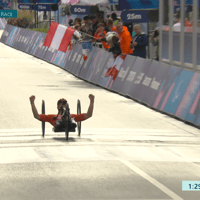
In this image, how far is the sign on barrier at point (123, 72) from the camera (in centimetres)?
1919

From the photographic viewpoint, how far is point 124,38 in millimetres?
19625

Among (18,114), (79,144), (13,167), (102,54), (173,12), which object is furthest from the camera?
(102,54)

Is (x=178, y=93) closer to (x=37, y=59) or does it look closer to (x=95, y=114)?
(x=95, y=114)

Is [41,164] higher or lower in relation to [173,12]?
lower

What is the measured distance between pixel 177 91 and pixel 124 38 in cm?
494

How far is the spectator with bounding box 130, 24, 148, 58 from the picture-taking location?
19.0 m

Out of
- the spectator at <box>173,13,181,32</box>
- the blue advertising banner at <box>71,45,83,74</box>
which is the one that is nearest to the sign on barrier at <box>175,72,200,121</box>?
the spectator at <box>173,13,181,32</box>

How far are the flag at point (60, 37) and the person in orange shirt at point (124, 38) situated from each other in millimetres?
4547

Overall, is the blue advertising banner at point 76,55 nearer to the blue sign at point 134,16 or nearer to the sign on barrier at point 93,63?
the sign on barrier at point 93,63

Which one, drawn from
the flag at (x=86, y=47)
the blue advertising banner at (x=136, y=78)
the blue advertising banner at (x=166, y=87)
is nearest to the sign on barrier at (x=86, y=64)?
the flag at (x=86, y=47)

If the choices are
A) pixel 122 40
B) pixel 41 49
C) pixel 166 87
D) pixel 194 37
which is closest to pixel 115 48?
pixel 122 40

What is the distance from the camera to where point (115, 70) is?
2020 centimetres

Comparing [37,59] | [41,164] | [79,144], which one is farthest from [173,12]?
[37,59]

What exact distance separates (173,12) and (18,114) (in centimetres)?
629
